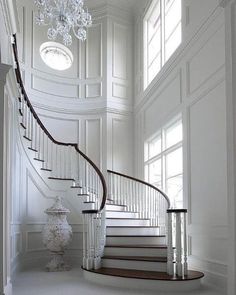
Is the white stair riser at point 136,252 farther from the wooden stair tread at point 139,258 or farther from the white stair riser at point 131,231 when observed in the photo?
the white stair riser at point 131,231

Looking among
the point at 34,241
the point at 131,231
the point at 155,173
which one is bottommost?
the point at 34,241

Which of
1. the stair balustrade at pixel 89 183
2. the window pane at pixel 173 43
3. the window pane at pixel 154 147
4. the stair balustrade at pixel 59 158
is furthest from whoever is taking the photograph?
the window pane at pixel 154 147

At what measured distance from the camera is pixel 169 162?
25.0 feet

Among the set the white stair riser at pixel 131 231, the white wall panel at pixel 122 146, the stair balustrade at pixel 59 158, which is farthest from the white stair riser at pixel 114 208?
the white wall panel at pixel 122 146

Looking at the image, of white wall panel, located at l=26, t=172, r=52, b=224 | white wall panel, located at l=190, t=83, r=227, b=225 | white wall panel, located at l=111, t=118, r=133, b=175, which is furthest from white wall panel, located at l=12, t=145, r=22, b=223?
white wall panel, located at l=111, t=118, r=133, b=175

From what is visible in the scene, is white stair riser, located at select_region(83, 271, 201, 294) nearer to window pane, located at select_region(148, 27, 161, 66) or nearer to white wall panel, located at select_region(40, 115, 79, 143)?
white wall panel, located at select_region(40, 115, 79, 143)

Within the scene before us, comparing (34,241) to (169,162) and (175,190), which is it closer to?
(175,190)

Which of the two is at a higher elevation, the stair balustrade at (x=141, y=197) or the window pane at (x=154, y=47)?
the window pane at (x=154, y=47)

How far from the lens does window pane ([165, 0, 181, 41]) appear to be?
7.62m

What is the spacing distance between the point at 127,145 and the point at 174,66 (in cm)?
305

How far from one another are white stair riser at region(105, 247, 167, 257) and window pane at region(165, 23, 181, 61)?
3.75 meters

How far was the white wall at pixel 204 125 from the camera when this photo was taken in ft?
17.3

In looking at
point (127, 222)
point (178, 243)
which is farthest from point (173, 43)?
point (178, 243)

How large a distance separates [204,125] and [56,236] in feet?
10.3
